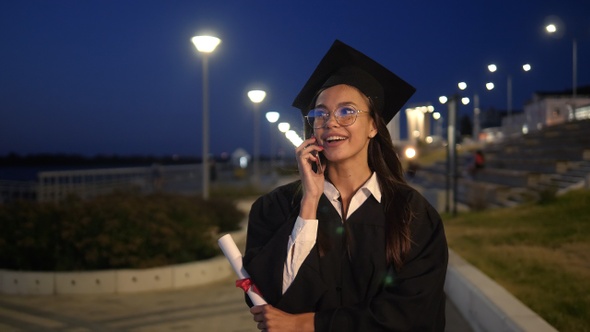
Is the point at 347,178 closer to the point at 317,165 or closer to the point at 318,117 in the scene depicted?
the point at 317,165

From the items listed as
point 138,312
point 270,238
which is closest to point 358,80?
point 270,238

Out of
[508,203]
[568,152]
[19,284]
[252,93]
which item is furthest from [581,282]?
[252,93]

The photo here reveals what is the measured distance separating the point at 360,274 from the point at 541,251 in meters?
7.56

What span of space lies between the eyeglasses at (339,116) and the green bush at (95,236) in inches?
286

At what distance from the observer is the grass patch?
6816mm

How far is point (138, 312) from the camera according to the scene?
8312 mm

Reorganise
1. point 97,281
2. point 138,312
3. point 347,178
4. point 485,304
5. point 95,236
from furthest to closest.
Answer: point 95,236 < point 97,281 < point 138,312 < point 485,304 < point 347,178

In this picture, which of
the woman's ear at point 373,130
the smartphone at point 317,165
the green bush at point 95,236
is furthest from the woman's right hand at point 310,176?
the green bush at point 95,236

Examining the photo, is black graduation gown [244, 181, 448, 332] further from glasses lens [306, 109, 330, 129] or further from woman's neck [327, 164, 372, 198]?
glasses lens [306, 109, 330, 129]

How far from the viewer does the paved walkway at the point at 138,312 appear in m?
7.57

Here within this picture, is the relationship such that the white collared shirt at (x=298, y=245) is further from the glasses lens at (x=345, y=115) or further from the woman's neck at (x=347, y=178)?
the glasses lens at (x=345, y=115)

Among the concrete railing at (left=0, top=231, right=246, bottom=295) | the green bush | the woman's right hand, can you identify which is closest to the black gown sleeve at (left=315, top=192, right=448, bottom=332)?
the woman's right hand

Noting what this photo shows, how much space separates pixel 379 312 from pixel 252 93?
24663 mm

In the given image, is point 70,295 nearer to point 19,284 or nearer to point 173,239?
point 19,284
